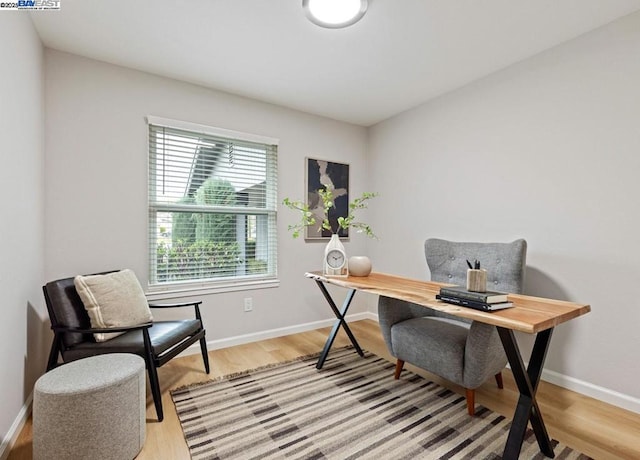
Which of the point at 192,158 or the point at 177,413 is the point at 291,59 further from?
the point at 177,413

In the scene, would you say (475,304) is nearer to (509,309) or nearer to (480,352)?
(509,309)

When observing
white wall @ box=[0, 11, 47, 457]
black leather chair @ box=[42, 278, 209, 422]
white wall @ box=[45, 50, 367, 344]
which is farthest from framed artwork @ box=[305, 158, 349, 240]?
white wall @ box=[0, 11, 47, 457]

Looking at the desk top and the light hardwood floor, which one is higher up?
the desk top

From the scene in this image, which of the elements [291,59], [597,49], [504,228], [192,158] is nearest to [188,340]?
[192,158]

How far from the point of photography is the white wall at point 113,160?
7.48ft

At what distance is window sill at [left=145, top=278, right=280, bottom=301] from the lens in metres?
2.64

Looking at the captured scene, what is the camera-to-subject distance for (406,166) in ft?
11.4

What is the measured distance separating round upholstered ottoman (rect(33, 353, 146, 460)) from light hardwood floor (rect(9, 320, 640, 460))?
0.66 feet

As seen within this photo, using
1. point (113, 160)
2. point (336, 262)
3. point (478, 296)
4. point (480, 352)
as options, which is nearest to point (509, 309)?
point (478, 296)

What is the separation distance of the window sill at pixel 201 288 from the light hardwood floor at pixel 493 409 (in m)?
0.54

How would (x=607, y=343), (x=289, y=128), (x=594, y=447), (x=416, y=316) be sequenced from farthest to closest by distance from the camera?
(x=289, y=128), (x=416, y=316), (x=607, y=343), (x=594, y=447)

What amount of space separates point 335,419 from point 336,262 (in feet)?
3.60

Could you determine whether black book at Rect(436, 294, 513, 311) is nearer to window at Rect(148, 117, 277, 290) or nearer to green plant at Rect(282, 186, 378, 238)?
green plant at Rect(282, 186, 378, 238)

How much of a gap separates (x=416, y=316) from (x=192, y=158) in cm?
234
